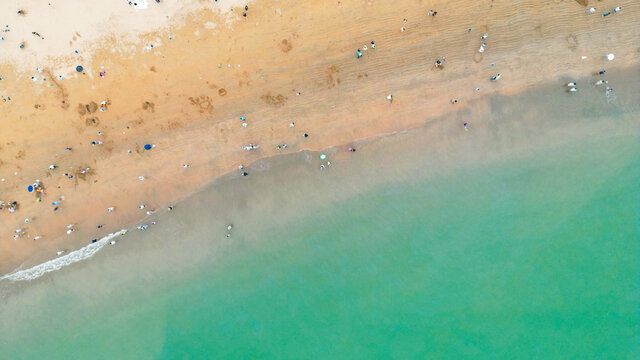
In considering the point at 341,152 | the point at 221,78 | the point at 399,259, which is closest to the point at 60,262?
the point at 221,78

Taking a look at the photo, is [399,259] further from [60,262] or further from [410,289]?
[60,262]

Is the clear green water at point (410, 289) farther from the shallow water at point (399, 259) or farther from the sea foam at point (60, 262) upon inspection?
the sea foam at point (60, 262)

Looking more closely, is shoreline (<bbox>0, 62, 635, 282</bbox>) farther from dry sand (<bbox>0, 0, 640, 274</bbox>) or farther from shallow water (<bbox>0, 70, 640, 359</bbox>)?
dry sand (<bbox>0, 0, 640, 274</bbox>)

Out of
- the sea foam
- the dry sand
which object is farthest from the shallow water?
the dry sand

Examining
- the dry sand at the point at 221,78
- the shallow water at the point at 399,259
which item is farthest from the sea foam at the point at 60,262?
the dry sand at the point at 221,78

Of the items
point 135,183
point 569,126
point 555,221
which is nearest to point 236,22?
point 135,183

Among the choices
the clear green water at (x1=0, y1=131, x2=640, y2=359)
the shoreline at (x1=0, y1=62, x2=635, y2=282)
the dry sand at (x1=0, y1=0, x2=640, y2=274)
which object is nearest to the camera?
the dry sand at (x1=0, y1=0, x2=640, y2=274)

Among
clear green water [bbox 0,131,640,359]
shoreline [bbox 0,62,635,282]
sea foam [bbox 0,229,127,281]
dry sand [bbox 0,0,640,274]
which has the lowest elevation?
clear green water [bbox 0,131,640,359]
